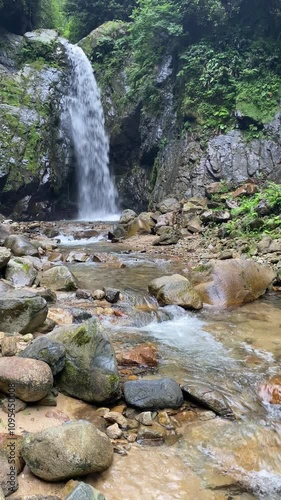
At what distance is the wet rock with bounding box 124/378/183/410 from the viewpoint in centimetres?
352

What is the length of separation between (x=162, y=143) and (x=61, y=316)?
51.9 ft

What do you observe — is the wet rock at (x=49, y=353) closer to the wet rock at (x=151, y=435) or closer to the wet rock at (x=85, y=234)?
the wet rock at (x=151, y=435)

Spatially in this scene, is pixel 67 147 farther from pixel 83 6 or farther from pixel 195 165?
pixel 83 6

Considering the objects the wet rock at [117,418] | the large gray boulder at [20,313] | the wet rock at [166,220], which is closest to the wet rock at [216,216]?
the wet rock at [166,220]

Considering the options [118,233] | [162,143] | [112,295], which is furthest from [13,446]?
[162,143]

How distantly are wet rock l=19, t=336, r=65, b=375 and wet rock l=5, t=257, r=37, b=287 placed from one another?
3.54 m

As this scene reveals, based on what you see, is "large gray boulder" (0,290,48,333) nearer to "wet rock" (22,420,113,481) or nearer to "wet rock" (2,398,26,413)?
"wet rock" (2,398,26,413)

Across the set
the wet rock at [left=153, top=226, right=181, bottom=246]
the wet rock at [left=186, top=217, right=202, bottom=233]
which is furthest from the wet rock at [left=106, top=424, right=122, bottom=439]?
the wet rock at [left=186, top=217, right=202, bottom=233]

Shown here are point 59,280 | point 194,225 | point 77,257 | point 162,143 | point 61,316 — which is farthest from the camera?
point 162,143

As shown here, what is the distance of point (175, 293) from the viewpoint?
22.4 feet

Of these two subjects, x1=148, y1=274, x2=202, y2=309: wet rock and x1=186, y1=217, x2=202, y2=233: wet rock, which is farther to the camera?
x1=186, y1=217, x2=202, y2=233: wet rock

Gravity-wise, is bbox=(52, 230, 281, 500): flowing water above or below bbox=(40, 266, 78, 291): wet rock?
below

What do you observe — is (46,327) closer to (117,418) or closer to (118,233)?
(117,418)

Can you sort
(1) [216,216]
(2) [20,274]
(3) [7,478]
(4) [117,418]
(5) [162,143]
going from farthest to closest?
(5) [162,143] → (1) [216,216] → (2) [20,274] → (4) [117,418] → (3) [7,478]
